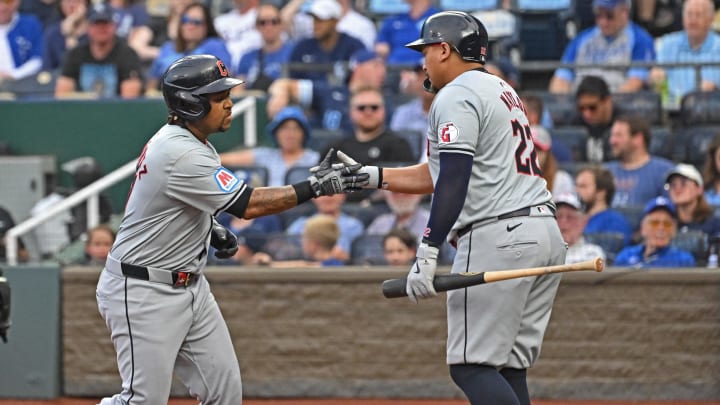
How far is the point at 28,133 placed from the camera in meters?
11.0

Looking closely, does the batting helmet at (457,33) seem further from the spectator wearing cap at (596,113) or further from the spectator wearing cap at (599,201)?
the spectator wearing cap at (596,113)

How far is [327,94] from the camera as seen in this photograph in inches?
409

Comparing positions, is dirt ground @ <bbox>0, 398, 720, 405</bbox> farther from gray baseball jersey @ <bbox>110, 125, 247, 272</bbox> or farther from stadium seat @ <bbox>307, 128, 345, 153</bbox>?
gray baseball jersey @ <bbox>110, 125, 247, 272</bbox>

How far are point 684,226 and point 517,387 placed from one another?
11.0 ft

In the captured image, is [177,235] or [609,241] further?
[609,241]

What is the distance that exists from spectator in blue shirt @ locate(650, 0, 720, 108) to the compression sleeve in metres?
5.29

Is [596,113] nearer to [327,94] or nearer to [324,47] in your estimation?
[327,94]

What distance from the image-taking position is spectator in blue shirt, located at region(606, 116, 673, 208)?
8.79 metres

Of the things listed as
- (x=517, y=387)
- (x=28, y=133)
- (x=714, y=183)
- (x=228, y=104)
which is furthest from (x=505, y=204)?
(x=28, y=133)

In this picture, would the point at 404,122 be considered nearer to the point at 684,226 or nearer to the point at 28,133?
the point at 684,226

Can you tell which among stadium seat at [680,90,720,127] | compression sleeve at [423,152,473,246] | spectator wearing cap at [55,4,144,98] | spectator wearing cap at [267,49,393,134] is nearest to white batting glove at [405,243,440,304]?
compression sleeve at [423,152,473,246]

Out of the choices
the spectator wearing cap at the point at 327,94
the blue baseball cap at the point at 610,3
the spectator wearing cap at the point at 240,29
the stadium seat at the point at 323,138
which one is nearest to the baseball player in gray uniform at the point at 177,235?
the stadium seat at the point at 323,138

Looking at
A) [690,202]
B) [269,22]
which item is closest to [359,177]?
[690,202]

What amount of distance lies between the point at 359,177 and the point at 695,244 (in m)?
3.42
